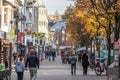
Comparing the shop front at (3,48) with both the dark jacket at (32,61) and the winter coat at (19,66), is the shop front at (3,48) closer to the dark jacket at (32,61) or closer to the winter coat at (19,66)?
the winter coat at (19,66)

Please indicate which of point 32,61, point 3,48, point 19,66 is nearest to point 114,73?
point 32,61

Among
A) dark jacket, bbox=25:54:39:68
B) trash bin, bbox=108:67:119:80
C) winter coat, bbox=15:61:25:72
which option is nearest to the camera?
trash bin, bbox=108:67:119:80

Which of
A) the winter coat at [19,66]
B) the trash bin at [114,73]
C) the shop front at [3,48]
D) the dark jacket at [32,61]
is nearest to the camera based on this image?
the trash bin at [114,73]

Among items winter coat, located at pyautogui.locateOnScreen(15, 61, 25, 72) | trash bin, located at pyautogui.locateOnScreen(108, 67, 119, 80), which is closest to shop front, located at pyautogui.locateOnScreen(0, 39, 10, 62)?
winter coat, located at pyautogui.locateOnScreen(15, 61, 25, 72)

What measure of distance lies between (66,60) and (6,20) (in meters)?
15.8

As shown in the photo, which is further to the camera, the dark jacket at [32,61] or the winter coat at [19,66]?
the winter coat at [19,66]

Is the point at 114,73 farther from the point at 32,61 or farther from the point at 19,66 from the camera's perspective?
the point at 19,66

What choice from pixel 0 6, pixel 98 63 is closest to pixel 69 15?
pixel 0 6

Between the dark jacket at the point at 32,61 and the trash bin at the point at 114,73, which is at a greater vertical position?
the dark jacket at the point at 32,61

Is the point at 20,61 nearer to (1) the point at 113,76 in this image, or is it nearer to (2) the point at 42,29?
(1) the point at 113,76

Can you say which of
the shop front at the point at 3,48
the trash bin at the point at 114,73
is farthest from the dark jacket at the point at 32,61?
the shop front at the point at 3,48

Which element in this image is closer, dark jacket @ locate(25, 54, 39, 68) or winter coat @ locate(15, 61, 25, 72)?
dark jacket @ locate(25, 54, 39, 68)

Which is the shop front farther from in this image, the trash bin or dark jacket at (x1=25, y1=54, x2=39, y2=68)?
the trash bin

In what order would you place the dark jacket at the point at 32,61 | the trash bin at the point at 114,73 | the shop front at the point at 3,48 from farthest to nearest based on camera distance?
1. the shop front at the point at 3,48
2. the dark jacket at the point at 32,61
3. the trash bin at the point at 114,73
